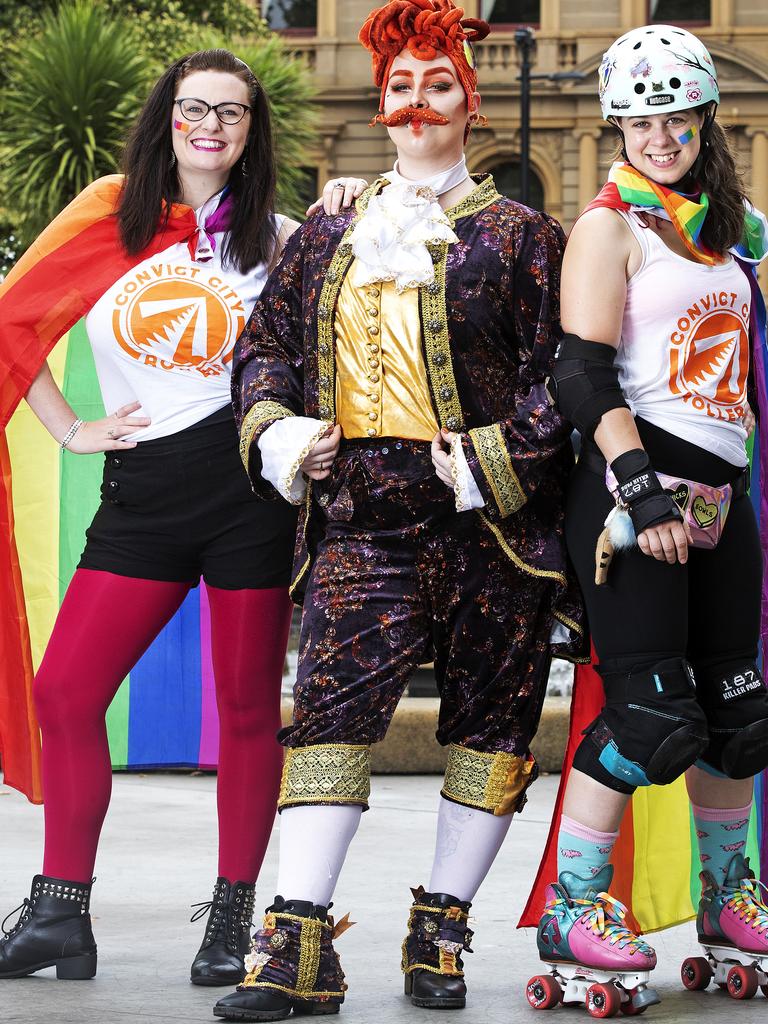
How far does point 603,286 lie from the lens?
332 centimetres

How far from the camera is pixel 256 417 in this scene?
348 centimetres

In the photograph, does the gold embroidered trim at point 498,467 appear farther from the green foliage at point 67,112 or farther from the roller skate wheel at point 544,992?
the green foliage at point 67,112

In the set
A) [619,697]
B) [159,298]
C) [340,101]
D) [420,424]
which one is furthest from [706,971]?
[340,101]

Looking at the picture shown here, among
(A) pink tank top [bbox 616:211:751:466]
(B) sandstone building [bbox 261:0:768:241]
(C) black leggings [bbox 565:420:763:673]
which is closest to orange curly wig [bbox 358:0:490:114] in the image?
(A) pink tank top [bbox 616:211:751:466]

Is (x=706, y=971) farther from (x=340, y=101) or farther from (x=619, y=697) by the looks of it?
Answer: (x=340, y=101)

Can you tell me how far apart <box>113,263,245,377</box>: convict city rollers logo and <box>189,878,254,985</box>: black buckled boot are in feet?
3.74

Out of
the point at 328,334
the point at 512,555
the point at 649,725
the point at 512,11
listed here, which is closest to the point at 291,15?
the point at 512,11

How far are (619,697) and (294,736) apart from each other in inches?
25.1

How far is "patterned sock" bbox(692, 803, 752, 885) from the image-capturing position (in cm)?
361

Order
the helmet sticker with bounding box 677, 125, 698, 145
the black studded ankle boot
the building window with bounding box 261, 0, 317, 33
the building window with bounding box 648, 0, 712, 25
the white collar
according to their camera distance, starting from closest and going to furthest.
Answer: the helmet sticker with bounding box 677, 125, 698, 145 → the white collar → the black studded ankle boot → the building window with bounding box 648, 0, 712, 25 → the building window with bounding box 261, 0, 317, 33

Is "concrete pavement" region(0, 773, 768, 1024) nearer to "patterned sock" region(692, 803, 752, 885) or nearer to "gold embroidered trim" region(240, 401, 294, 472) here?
"patterned sock" region(692, 803, 752, 885)

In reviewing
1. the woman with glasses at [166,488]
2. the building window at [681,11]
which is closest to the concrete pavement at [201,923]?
the woman with glasses at [166,488]

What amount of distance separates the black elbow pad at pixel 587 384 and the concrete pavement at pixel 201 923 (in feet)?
3.81

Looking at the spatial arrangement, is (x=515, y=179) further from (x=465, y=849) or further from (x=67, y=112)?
(x=465, y=849)
